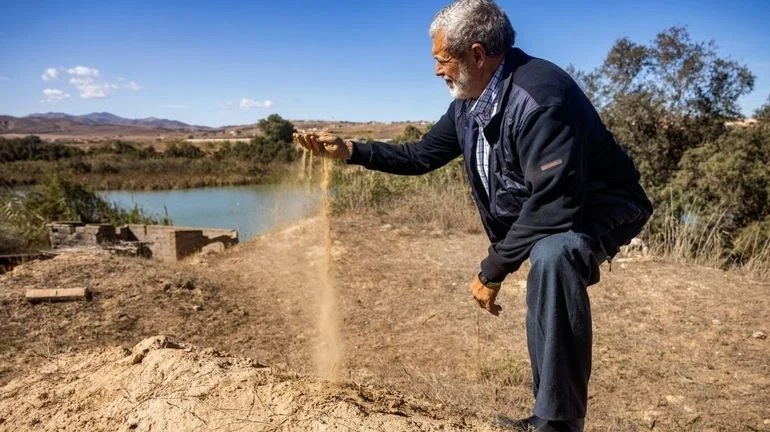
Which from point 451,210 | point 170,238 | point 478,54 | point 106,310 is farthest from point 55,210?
point 478,54

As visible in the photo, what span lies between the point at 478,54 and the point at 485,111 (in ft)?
0.68

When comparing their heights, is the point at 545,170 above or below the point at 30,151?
above

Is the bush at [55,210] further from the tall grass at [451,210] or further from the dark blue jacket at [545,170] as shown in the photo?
the dark blue jacket at [545,170]

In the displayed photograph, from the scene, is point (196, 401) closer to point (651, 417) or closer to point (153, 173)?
point (651, 417)

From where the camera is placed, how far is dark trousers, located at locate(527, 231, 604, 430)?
5.86ft

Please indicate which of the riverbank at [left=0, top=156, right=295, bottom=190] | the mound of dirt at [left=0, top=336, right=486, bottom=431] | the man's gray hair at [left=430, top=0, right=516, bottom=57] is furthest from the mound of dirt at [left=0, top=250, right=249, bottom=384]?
the riverbank at [left=0, top=156, right=295, bottom=190]

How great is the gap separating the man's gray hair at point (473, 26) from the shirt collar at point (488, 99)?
3.3 inches

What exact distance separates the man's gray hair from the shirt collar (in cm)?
8

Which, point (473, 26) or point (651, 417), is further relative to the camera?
point (651, 417)

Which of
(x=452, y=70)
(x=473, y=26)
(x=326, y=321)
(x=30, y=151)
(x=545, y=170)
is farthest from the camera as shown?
(x=30, y=151)

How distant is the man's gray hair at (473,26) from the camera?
196 cm

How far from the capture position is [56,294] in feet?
15.2

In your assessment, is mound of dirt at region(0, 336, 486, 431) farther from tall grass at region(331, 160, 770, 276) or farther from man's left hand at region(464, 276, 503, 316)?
tall grass at region(331, 160, 770, 276)

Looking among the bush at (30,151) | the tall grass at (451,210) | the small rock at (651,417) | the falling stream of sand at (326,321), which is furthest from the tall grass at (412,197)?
the bush at (30,151)
